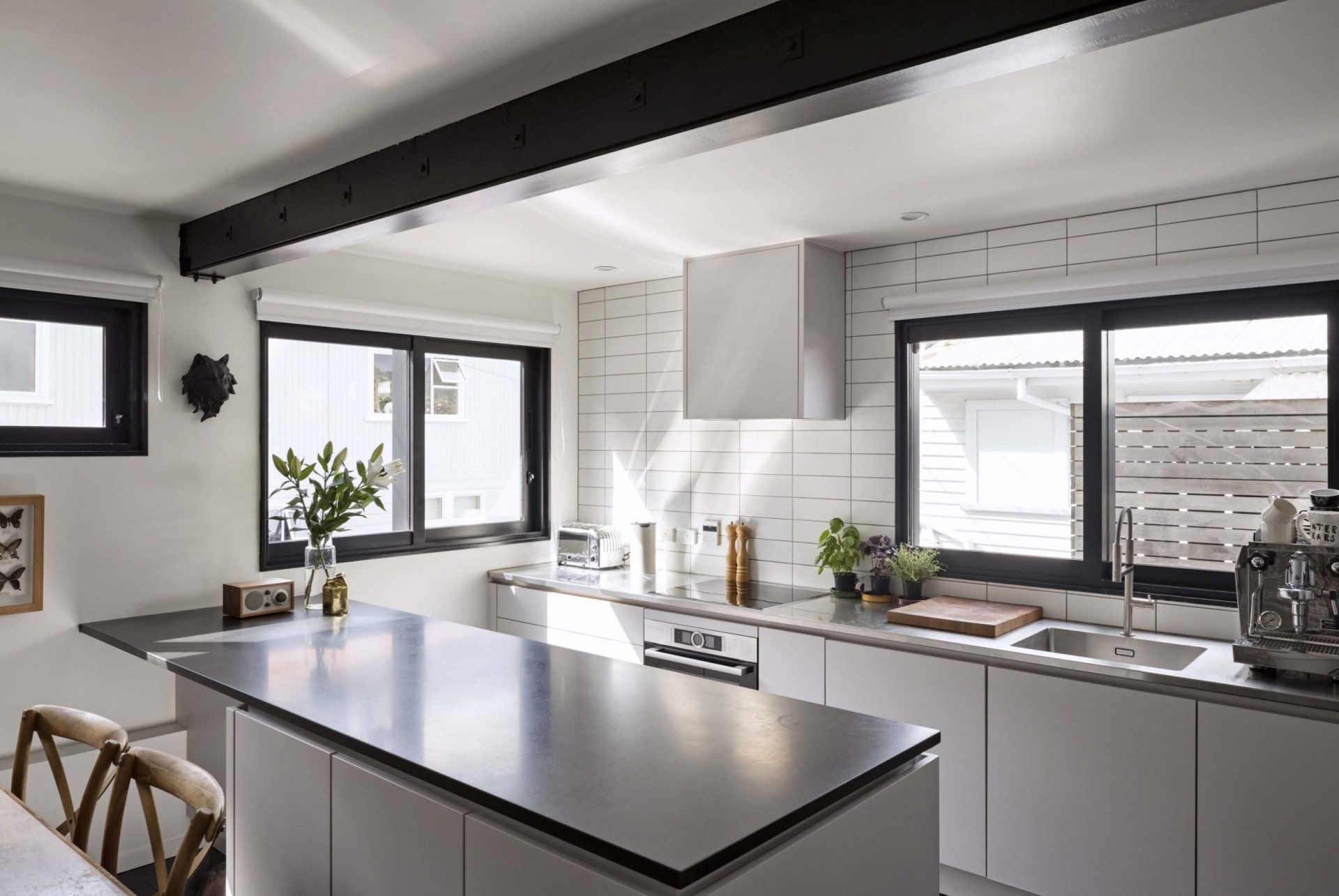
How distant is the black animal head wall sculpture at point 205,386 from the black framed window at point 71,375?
14cm

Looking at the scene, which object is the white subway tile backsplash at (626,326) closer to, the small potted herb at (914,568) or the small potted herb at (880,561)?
the small potted herb at (880,561)

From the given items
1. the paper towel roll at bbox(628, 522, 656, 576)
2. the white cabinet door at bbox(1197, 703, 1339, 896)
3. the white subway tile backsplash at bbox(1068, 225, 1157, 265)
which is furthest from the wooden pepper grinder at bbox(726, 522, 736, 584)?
the white cabinet door at bbox(1197, 703, 1339, 896)

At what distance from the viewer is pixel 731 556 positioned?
3.83m

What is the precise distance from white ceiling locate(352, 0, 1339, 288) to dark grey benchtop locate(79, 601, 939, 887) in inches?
55.9

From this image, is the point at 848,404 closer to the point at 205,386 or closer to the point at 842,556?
the point at 842,556

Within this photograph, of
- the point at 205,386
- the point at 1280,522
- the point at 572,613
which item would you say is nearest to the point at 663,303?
the point at 572,613

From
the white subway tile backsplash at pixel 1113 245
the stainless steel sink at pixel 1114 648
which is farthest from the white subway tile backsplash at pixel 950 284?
the stainless steel sink at pixel 1114 648

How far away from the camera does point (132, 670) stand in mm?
3043

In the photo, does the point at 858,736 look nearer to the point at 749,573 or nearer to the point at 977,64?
the point at 977,64

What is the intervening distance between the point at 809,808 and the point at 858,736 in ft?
1.18

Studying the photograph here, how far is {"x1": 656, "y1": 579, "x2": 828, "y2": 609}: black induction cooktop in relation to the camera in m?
3.39

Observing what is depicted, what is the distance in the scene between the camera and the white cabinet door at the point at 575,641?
3.61 meters

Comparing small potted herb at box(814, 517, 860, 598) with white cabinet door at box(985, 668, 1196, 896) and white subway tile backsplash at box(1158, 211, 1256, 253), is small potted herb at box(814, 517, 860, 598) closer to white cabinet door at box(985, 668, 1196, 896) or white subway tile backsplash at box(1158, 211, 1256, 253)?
white cabinet door at box(985, 668, 1196, 896)

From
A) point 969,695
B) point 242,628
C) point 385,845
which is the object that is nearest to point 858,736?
point 385,845
